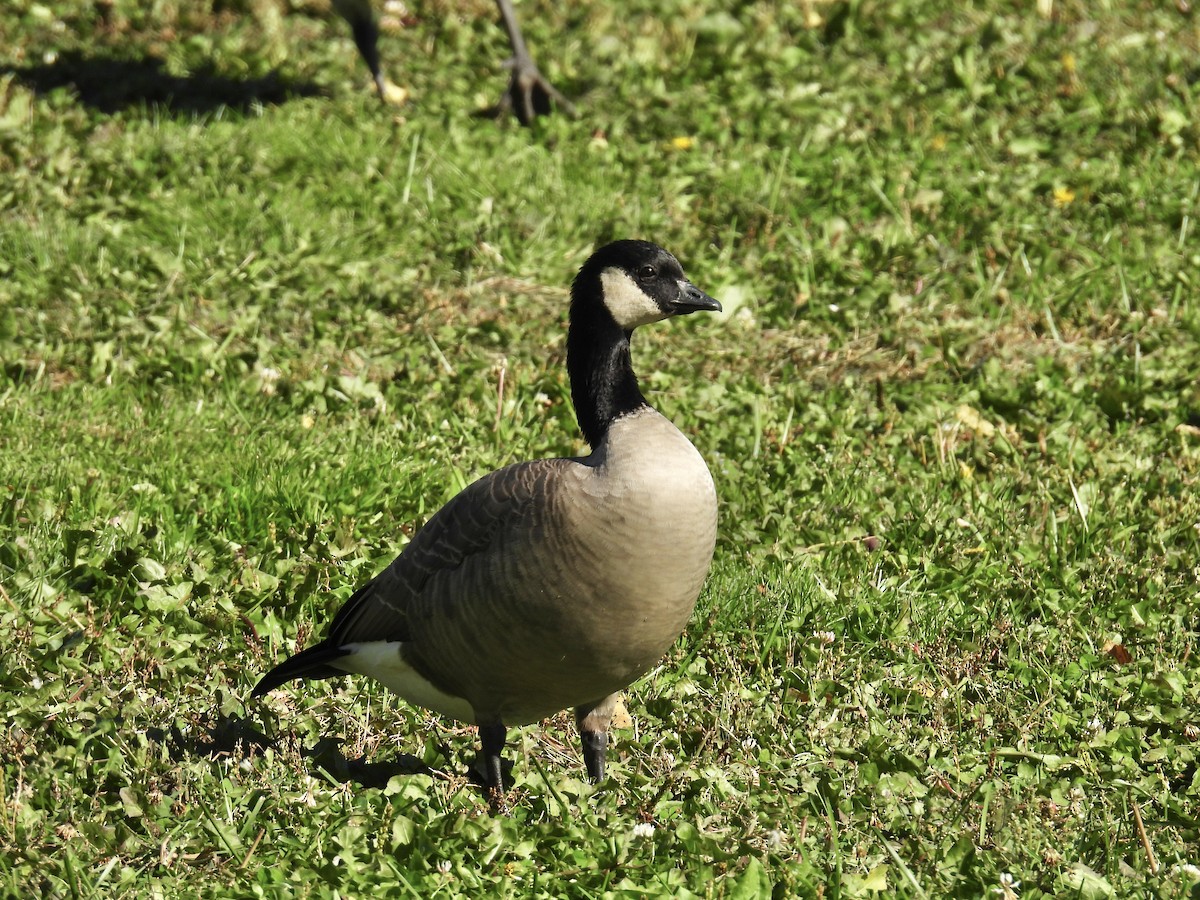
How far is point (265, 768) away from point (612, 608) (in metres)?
1.21

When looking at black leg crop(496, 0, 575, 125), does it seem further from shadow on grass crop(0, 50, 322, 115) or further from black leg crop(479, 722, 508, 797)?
black leg crop(479, 722, 508, 797)

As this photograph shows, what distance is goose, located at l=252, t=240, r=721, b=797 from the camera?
4.14 m

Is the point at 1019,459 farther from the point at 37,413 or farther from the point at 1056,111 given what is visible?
the point at 37,413

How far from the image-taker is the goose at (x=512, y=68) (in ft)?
30.2

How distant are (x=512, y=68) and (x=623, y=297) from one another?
508 cm

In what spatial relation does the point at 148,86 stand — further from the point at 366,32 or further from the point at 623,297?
the point at 623,297

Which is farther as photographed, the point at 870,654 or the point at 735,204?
the point at 735,204

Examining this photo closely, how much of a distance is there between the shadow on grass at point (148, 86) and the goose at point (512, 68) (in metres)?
0.47

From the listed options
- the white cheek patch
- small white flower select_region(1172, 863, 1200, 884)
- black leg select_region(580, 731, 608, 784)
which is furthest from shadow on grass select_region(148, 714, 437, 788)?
small white flower select_region(1172, 863, 1200, 884)

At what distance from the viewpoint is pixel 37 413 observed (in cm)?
660

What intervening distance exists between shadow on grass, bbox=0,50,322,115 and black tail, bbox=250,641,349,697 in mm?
5328

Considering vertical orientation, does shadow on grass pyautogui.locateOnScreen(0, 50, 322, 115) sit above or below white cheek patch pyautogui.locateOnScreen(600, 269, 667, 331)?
below

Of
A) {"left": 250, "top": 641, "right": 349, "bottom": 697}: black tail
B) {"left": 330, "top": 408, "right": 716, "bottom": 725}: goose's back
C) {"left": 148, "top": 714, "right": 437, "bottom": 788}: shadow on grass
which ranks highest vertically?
{"left": 330, "top": 408, "right": 716, "bottom": 725}: goose's back

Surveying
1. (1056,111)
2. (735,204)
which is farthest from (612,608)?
(1056,111)
